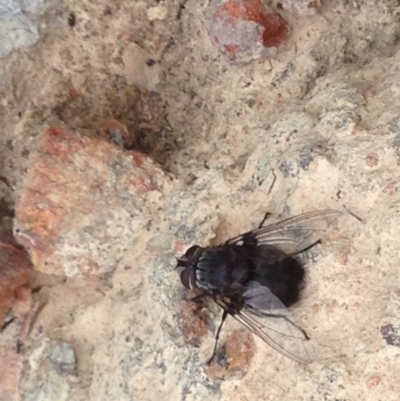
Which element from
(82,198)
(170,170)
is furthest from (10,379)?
(170,170)

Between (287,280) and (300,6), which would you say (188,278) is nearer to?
(287,280)

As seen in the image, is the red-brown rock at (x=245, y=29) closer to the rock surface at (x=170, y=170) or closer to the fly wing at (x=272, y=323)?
the rock surface at (x=170, y=170)

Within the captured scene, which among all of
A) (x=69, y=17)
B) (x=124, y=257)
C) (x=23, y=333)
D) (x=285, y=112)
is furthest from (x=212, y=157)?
(x=23, y=333)

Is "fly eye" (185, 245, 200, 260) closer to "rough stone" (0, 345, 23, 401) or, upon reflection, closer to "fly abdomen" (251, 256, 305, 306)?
"fly abdomen" (251, 256, 305, 306)

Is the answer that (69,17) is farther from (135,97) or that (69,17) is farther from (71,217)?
(71,217)

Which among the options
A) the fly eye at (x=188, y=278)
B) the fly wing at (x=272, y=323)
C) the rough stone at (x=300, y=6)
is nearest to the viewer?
the fly wing at (x=272, y=323)

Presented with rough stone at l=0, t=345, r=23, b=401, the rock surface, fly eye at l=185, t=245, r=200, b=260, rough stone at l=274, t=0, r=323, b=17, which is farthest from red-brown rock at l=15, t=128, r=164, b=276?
rough stone at l=274, t=0, r=323, b=17

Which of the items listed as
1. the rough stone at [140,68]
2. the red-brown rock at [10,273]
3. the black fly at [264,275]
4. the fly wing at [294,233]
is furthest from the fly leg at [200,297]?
the rough stone at [140,68]
